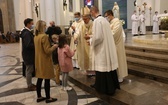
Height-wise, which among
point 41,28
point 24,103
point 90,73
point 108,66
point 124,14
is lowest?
point 24,103

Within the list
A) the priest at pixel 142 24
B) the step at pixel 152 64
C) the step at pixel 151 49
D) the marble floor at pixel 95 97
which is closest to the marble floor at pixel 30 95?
the marble floor at pixel 95 97

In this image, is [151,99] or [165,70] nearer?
[151,99]

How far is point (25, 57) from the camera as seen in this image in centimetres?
477

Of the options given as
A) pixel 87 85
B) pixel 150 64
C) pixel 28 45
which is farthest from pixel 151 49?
pixel 28 45

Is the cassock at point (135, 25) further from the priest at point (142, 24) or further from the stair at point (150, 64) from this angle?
the stair at point (150, 64)

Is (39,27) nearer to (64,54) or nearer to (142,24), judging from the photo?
(64,54)

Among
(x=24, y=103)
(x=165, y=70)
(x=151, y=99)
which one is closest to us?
(x=151, y=99)

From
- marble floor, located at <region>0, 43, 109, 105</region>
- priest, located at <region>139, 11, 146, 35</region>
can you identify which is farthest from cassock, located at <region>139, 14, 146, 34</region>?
marble floor, located at <region>0, 43, 109, 105</region>

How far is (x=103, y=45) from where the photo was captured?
3867 millimetres

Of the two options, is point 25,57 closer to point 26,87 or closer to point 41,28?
point 26,87

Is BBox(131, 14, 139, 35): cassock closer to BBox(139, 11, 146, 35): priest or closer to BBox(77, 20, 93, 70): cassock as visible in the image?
BBox(139, 11, 146, 35): priest

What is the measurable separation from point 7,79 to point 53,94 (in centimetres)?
226

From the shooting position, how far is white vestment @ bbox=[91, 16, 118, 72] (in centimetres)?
382

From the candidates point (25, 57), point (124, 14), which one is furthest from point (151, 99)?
point (124, 14)
